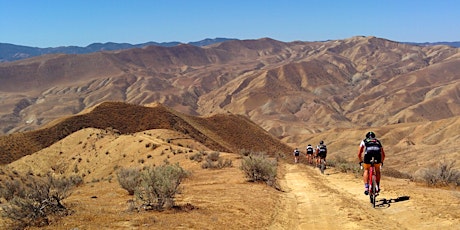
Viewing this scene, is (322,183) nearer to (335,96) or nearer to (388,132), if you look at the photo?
(388,132)

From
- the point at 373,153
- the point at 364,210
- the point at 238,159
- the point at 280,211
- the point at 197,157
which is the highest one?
the point at 373,153

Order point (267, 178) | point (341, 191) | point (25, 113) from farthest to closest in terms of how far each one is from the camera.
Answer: point (25, 113), point (267, 178), point (341, 191)

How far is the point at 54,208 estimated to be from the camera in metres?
10.6

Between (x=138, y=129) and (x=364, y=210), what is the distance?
41.3m

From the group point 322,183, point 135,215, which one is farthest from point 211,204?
point 322,183

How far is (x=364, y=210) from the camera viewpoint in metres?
11.2

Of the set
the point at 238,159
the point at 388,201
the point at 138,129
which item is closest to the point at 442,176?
the point at 388,201

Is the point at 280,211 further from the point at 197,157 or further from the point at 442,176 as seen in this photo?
the point at 197,157

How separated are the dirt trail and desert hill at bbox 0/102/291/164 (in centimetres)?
3140

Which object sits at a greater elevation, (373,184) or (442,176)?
(373,184)

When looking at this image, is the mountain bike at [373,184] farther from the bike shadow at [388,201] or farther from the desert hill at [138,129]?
the desert hill at [138,129]

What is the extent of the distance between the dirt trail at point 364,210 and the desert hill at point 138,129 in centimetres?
3140

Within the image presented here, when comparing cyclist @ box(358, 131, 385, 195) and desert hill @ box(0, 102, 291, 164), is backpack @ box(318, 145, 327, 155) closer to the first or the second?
cyclist @ box(358, 131, 385, 195)

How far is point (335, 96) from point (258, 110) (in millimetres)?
39840
